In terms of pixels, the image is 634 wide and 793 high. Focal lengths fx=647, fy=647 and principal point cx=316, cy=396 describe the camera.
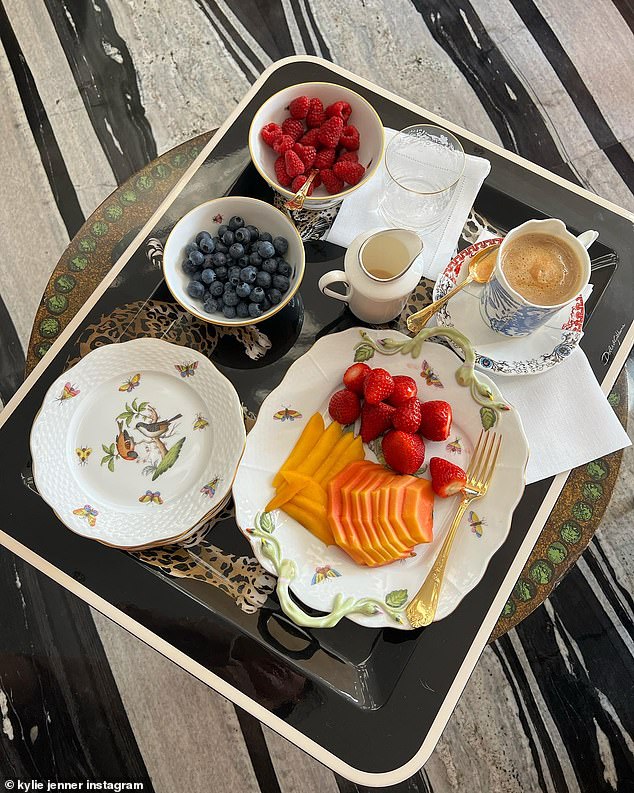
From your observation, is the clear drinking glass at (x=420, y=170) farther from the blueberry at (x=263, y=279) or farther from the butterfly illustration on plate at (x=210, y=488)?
the butterfly illustration on plate at (x=210, y=488)

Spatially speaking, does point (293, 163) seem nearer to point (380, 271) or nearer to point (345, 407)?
point (380, 271)

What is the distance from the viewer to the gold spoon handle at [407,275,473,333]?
112 cm

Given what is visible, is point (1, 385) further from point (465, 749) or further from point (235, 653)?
point (465, 749)

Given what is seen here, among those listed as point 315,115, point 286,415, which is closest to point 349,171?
point 315,115

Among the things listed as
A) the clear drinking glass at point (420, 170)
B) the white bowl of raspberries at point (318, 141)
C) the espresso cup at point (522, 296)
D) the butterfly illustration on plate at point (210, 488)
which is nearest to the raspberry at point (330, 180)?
the white bowl of raspberries at point (318, 141)

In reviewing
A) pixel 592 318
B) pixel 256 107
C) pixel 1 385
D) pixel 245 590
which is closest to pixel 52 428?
pixel 245 590

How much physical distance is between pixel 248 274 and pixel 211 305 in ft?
0.27

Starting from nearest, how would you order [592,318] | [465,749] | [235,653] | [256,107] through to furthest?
[235,653] < [592,318] < [256,107] < [465,749]

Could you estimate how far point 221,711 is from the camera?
5.47 ft

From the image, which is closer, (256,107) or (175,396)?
(175,396)

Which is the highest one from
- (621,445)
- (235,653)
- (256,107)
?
(256,107)

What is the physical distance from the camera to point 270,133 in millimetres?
1183

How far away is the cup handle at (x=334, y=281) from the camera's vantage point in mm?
1070

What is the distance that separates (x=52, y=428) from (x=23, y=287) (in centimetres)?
102
